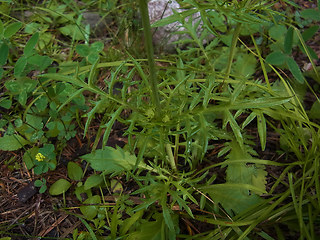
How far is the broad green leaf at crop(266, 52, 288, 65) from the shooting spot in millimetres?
2152

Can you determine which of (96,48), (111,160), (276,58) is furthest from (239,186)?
(96,48)

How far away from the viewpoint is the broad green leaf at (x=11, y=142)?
2043 mm

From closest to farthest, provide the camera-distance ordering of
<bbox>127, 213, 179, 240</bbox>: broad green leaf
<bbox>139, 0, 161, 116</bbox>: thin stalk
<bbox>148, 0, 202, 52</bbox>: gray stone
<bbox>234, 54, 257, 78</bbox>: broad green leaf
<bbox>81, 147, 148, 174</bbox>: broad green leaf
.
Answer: <bbox>139, 0, 161, 116</bbox>: thin stalk, <bbox>127, 213, 179, 240</bbox>: broad green leaf, <bbox>81, 147, 148, 174</bbox>: broad green leaf, <bbox>234, 54, 257, 78</bbox>: broad green leaf, <bbox>148, 0, 202, 52</bbox>: gray stone

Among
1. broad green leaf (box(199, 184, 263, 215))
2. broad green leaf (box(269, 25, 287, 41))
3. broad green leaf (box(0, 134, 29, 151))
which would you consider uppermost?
broad green leaf (box(269, 25, 287, 41))

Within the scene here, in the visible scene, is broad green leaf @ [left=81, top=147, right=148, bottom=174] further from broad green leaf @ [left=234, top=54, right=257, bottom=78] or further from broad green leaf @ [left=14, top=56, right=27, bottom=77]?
broad green leaf @ [left=234, top=54, right=257, bottom=78]

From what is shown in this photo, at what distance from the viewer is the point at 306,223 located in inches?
63.9

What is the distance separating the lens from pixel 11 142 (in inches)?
81.2

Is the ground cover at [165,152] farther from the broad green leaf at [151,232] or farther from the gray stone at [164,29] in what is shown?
the gray stone at [164,29]

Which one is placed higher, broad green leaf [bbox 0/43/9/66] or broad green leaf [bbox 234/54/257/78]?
broad green leaf [bbox 0/43/9/66]

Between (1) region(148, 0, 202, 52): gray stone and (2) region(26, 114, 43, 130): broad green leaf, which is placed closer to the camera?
(2) region(26, 114, 43, 130): broad green leaf

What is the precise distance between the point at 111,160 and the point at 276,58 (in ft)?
4.59

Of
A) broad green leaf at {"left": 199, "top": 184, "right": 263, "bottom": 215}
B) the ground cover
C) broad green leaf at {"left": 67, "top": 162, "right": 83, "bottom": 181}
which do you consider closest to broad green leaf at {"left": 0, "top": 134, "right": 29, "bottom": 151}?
the ground cover

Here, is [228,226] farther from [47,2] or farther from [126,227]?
[47,2]

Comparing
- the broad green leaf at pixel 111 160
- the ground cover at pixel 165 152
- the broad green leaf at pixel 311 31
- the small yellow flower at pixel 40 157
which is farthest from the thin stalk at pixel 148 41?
the broad green leaf at pixel 311 31
